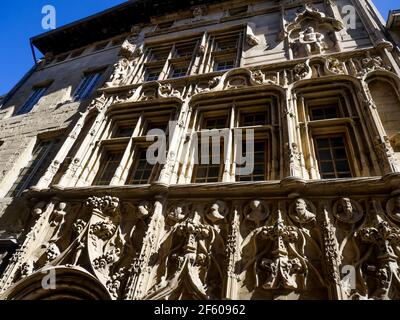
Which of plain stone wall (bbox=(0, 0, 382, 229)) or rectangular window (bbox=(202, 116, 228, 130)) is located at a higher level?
plain stone wall (bbox=(0, 0, 382, 229))

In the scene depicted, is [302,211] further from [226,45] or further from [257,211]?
[226,45]

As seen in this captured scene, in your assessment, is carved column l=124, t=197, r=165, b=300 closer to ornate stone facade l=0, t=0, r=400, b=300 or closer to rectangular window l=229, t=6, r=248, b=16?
ornate stone facade l=0, t=0, r=400, b=300

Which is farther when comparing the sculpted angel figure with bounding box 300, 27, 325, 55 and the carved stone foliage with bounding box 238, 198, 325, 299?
the sculpted angel figure with bounding box 300, 27, 325, 55

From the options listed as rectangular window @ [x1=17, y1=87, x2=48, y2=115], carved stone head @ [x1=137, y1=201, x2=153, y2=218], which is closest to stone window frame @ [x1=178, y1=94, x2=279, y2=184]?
carved stone head @ [x1=137, y1=201, x2=153, y2=218]

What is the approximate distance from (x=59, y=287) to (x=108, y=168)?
3.25 metres

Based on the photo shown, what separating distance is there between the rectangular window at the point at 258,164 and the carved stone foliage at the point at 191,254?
1073 millimetres

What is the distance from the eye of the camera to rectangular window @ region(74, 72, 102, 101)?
415 inches

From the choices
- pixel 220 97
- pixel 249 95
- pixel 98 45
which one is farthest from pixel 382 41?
pixel 98 45

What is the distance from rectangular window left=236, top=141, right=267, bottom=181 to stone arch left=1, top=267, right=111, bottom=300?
11.6ft

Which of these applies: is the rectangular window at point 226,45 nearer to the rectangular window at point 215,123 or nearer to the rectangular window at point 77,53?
the rectangular window at point 215,123

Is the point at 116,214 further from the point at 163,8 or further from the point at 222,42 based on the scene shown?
the point at 163,8

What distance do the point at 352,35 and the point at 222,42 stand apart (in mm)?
4665

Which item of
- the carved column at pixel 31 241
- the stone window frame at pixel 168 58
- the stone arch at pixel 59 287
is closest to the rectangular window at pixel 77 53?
the stone window frame at pixel 168 58

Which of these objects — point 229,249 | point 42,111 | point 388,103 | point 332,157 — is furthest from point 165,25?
point 229,249
